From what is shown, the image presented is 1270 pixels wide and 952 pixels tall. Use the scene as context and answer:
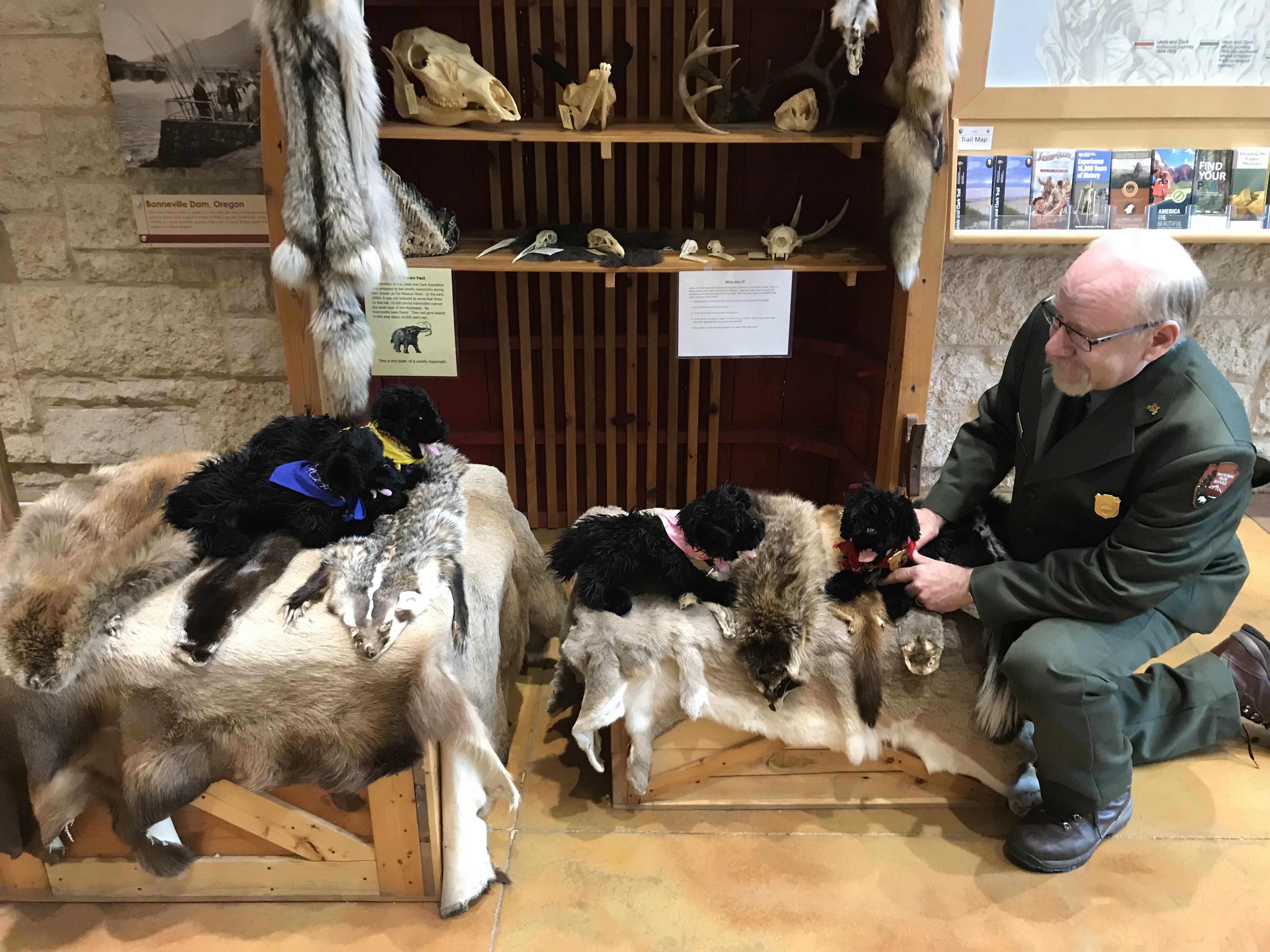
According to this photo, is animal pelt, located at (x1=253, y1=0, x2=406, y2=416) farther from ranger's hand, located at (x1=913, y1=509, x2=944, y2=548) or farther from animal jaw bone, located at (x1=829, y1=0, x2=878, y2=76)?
ranger's hand, located at (x1=913, y1=509, x2=944, y2=548)

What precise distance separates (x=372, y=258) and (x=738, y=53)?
1.24 metres

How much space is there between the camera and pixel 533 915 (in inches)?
71.9

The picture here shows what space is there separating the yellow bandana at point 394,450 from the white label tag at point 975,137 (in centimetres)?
161

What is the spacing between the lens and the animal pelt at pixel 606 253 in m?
2.47

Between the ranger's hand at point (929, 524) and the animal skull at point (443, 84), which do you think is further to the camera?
A: the animal skull at point (443, 84)

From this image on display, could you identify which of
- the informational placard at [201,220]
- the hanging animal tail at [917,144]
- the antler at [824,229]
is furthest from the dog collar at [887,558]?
the informational placard at [201,220]

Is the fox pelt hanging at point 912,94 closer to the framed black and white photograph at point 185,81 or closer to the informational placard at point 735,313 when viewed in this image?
the informational placard at point 735,313

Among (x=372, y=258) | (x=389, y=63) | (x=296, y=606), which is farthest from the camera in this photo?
(x=389, y=63)

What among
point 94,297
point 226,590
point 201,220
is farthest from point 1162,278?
point 94,297

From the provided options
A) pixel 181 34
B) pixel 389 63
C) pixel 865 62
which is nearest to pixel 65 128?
pixel 181 34

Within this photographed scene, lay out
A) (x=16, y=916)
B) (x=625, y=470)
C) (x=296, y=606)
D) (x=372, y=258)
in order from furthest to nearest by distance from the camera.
A: (x=625, y=470) < (x=372, y=258) < (x=16, y=916) < (x=296, y=606)

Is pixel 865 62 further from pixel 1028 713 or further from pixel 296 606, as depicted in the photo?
pixel 296 606

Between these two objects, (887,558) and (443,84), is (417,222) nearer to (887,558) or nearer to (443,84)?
(443,84)

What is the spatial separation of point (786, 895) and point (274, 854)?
1.00m
